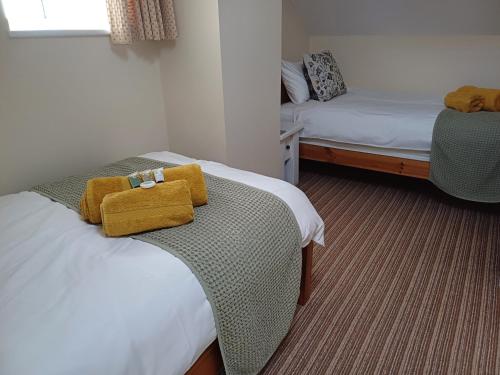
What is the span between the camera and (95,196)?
4.04ft

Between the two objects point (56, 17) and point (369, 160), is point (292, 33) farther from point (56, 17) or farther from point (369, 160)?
point (56, 17)

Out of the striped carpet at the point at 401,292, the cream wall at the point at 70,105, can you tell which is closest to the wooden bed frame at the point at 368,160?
the striped carpet at the point at 401,292

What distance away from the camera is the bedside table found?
9.22 ft

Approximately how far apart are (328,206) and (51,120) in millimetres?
1920

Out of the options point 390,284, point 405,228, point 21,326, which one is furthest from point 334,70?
point 21,326

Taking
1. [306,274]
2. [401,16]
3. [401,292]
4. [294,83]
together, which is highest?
[401,16]

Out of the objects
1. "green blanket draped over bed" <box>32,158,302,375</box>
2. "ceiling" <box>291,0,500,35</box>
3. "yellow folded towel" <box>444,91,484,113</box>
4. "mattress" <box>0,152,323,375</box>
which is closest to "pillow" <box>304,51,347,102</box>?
"ceiling" <box>291,0,500,35</box>

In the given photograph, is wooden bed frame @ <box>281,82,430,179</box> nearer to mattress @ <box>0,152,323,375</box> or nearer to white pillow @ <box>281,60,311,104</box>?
white pillow @ <box>281,60,311,104</box>

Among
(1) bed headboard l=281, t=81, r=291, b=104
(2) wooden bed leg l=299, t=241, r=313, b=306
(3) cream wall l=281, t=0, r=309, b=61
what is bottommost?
(2) wooden bed leg l=299, t=241, r=313, b=306

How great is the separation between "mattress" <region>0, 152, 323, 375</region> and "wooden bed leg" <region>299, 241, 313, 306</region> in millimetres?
712

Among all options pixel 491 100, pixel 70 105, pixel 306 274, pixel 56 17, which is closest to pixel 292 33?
pixel 491 100

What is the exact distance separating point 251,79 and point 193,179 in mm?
1053

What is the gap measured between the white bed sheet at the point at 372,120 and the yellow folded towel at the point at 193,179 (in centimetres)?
177

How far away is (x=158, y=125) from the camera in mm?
2291
